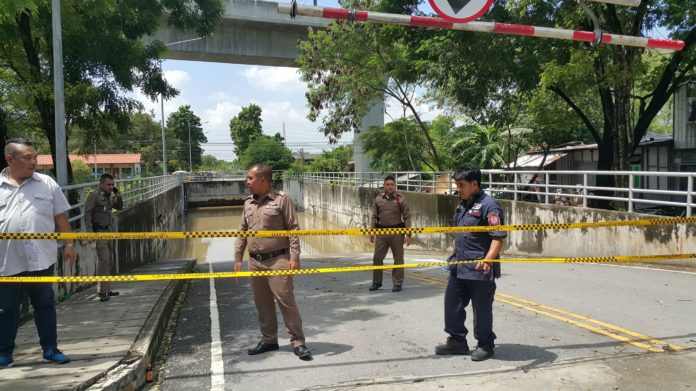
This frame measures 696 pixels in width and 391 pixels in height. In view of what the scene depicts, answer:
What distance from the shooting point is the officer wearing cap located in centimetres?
483

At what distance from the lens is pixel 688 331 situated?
226 inches

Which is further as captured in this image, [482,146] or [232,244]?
[482,146]

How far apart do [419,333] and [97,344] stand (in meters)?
3.29

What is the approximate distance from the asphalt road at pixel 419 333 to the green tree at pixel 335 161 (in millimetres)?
45201

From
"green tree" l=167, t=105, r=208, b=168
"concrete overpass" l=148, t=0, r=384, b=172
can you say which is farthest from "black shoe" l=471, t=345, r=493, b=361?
"green tree" l=167, t=105, r=208, b=168

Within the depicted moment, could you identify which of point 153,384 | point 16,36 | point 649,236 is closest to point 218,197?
point 16,36

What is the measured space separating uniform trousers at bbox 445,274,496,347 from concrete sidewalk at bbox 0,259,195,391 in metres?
2.84

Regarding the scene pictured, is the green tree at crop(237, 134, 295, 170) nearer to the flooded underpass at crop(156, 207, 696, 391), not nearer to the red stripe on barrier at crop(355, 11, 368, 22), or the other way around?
the flooded underpass at crop(156, 207, 696, 391)

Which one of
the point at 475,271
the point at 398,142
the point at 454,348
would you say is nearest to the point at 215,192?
the point at 398,142

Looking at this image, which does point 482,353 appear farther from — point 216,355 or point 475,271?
point 216,355

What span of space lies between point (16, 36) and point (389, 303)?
9.23 meters

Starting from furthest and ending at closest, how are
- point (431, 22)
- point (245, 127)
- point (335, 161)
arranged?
point (245, 127) → point (335, 161) → point (431, 22)

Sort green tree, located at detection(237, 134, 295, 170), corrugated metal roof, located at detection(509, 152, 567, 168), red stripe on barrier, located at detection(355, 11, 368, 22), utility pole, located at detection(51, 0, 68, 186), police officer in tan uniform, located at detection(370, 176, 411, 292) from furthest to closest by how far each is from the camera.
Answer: green tree, located at detection(237, 134, 295, 170) < corrugated metal roof, located at detection(509, 152, 567, 168) < utility pole, located at detection(51, 0, 68, 186) < police officer in tan uniform, located at detection(370, 176, 411, 292) < red stripe on barrier, located at detection(355, 11, 368, 22)

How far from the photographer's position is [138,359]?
4.78m
